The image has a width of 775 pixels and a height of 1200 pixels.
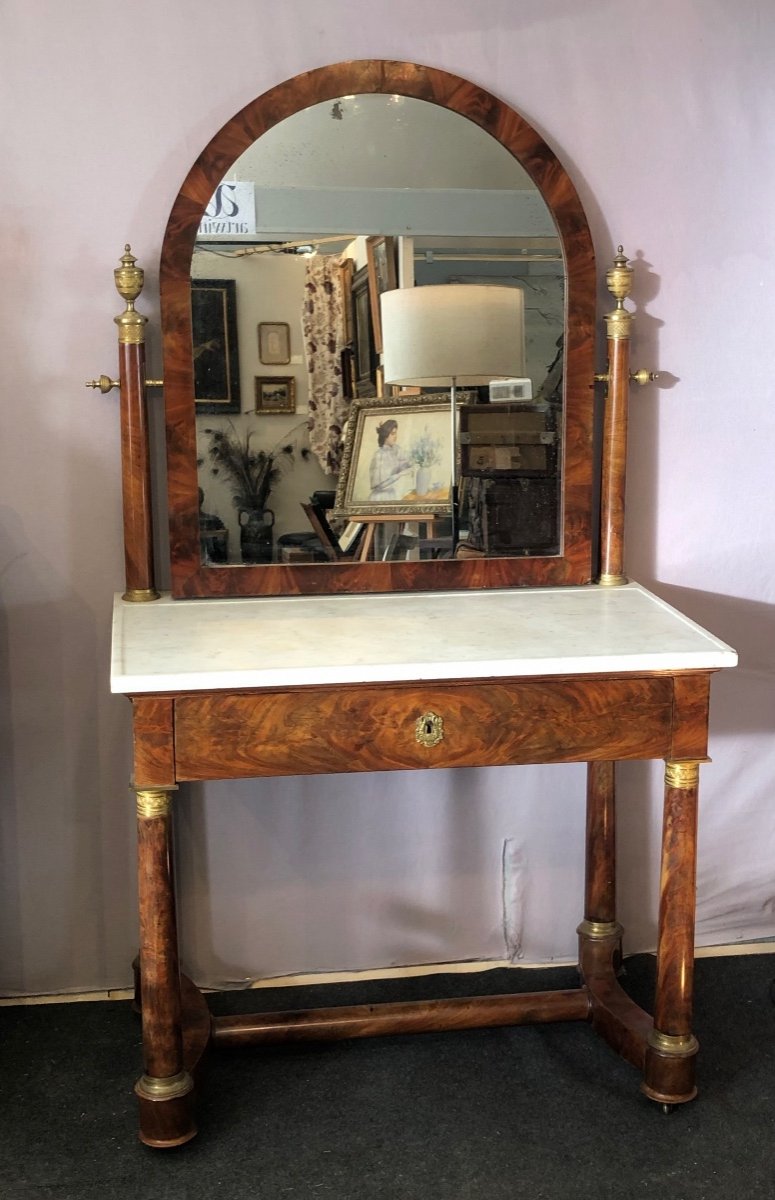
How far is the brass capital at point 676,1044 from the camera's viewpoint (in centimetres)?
193

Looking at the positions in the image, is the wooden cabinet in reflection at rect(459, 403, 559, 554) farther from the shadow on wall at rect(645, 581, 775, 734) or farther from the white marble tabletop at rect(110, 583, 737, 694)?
the shadow on wall at rect(645, 581, 775, 734)

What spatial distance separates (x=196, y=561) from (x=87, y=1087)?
0.96m

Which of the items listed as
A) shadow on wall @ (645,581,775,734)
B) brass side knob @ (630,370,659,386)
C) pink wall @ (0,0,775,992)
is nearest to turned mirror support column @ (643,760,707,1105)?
pink wall @ (0,0,775,992)

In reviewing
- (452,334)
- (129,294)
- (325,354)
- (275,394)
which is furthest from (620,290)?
(129,294)

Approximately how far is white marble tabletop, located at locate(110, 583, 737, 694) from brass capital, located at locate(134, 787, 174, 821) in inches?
7.6

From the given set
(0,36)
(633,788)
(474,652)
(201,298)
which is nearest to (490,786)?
(633,788)

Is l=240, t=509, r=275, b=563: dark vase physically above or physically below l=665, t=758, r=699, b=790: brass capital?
above

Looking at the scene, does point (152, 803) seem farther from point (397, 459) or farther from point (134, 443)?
point (397, 459)

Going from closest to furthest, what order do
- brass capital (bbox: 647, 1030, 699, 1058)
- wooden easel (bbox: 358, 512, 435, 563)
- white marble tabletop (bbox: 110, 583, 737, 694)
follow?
white marble tabletop (bbox: 110, 583, 737, 694)
brass capital (bbox: 647, 1030, 699, 1058)
wooden easel (bbox: 358, 512, 435, 563)

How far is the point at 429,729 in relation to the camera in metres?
1.72

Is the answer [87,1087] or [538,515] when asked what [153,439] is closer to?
[538,515]

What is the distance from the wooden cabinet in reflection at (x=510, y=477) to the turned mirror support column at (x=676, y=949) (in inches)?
22.6

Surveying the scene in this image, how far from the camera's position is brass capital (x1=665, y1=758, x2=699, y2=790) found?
1807 millimetres

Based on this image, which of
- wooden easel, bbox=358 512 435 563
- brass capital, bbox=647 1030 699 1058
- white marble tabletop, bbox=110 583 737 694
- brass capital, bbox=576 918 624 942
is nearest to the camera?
white marble tabletop, bbox=110 583 737 694
